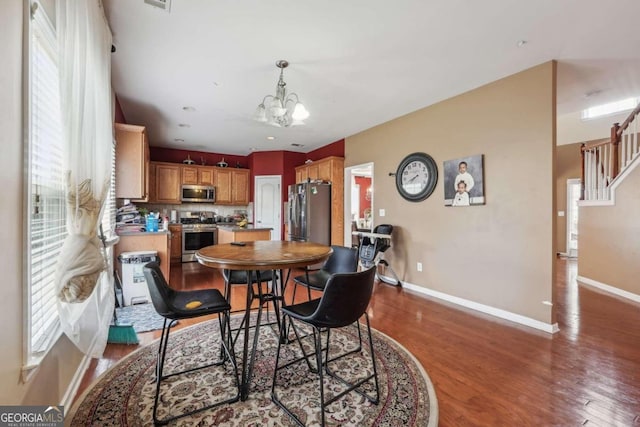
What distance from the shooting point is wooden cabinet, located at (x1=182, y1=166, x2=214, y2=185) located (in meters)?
6.33

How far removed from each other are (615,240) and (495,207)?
2.57m

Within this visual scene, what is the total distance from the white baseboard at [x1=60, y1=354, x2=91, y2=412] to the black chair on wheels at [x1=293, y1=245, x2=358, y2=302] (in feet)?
5.14

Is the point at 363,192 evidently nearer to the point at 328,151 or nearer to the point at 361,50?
the point at 328,151

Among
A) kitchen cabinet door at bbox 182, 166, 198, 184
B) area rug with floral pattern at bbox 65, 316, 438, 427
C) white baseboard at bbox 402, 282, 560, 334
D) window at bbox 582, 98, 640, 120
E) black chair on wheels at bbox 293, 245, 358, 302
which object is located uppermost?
window at bbox 582, 98, 640, 120

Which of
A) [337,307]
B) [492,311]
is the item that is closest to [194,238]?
[337,307]

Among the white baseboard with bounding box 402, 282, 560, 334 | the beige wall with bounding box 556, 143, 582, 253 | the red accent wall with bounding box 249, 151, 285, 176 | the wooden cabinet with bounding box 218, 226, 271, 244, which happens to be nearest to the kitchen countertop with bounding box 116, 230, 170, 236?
the wooden cabinet with bounding box 218, 226, 271, 244

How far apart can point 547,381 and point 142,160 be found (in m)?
4.64

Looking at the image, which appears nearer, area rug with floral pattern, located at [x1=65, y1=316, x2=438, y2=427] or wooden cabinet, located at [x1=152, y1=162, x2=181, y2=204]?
area rug with floral pattern, located at [x1=65, y1=316, x2=438, y2=427]

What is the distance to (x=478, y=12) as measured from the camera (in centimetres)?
204

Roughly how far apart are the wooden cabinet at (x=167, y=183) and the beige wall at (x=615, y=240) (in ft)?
25.5

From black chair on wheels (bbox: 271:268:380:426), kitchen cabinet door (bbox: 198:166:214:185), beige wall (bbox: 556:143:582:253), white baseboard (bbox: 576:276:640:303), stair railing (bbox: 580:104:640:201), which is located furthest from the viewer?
beige wall (bbox: 556:143:582:253)

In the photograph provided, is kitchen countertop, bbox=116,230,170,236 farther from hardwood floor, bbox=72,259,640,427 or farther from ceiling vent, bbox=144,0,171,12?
ceiling vent, bbox=144,0,171,12

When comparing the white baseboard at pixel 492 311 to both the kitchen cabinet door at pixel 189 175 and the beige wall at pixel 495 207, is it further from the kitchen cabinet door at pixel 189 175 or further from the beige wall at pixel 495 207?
the kitchen cabinet door at pixel 189 175

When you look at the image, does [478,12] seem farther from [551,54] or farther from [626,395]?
[626,395]
